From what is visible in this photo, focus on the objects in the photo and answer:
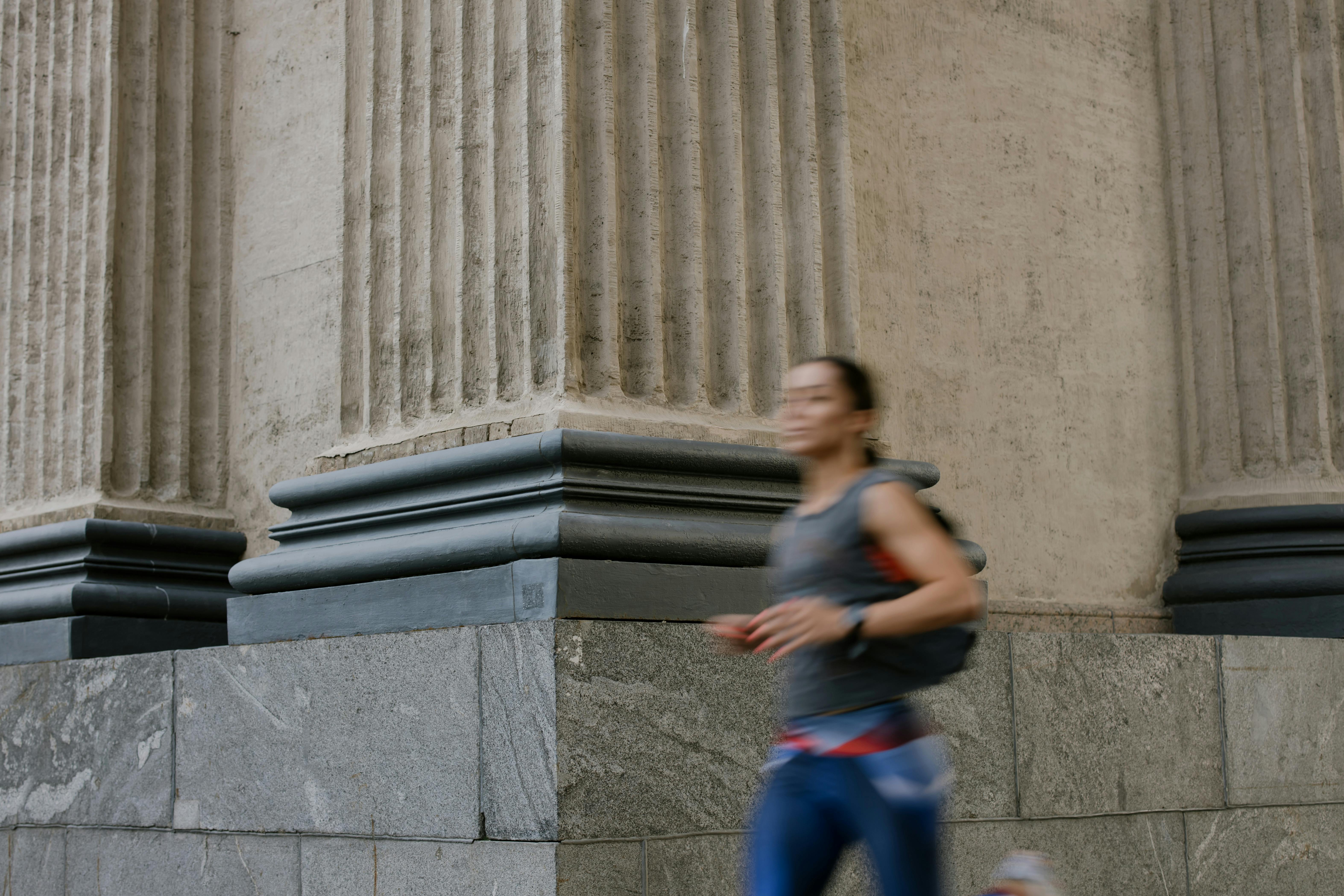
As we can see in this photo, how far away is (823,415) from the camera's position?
330cm

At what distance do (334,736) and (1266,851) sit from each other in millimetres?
3786

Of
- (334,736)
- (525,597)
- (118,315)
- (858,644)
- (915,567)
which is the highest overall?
(118,315)

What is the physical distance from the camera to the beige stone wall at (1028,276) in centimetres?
689

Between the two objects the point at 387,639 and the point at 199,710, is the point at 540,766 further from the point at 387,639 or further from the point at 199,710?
the point at 199,710

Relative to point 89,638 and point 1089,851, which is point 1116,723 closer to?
point 1089,851

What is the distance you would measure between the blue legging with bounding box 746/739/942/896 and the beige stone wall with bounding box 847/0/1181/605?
3705 mm

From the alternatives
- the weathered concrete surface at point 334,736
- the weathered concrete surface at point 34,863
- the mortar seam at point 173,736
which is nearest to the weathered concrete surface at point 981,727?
the weathered concrete surface at point 334,736

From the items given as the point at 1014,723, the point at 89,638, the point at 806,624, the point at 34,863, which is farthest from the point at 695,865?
the point at 89,638

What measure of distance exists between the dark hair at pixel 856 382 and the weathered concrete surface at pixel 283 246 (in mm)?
3898

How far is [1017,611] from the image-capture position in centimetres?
699

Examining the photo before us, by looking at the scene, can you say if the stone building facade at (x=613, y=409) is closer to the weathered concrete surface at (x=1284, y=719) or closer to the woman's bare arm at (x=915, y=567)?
the weathered concrete surface at (x=1284, y=719)

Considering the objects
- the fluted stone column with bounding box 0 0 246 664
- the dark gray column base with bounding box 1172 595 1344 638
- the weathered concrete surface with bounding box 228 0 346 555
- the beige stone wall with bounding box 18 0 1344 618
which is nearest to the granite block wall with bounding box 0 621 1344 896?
the dark gray column base with bounding box 1172 595 1344 638

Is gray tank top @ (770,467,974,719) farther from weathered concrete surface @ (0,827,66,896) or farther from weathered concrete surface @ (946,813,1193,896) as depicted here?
weathered concrete surface @ (0,827,66,896)

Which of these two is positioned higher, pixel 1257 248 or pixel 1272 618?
pixel 1257 248
